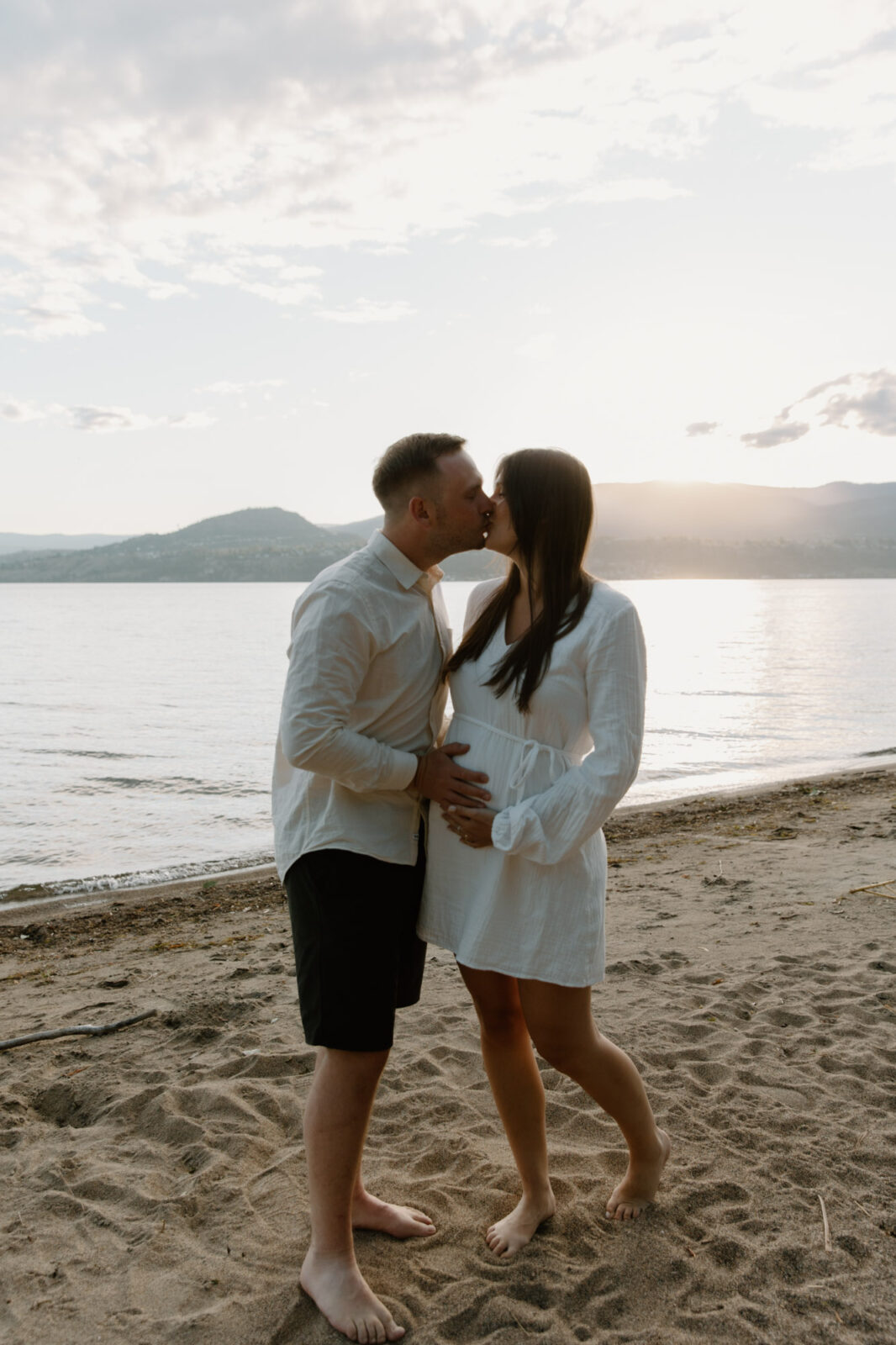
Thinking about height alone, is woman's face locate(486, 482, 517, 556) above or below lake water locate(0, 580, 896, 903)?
above

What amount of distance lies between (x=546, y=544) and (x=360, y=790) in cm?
84

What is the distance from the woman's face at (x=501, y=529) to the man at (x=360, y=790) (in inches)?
1.3

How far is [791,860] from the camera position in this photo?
789 centimetres

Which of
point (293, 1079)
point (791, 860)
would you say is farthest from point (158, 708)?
point (293, 1079)

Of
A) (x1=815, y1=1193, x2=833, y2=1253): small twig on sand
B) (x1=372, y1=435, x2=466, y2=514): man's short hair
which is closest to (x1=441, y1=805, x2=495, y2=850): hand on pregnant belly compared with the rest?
(x1=372, y1=435, x2=466, y2=514): man's short hair

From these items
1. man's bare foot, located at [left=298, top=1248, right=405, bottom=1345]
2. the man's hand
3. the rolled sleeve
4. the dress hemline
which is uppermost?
the rolled sleeve

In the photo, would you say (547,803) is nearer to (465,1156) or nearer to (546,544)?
(546,544)

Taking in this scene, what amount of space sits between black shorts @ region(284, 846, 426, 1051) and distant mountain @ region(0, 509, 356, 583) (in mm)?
132112

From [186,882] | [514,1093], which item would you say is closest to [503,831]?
[514,1093]

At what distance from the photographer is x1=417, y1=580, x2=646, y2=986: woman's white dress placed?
8.09 ft

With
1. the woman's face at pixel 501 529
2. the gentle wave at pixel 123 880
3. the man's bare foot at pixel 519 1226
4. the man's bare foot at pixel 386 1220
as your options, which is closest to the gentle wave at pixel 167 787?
the gentle wave at pixel 123 880

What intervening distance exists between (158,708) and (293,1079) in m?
20.6

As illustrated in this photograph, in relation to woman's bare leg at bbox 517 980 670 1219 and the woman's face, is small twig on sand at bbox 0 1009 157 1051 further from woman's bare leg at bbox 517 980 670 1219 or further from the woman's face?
the woman's face

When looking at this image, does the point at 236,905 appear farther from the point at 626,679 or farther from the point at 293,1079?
the point at 626,679
